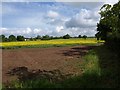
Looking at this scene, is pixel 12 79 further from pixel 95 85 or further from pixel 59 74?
pixel 95 85

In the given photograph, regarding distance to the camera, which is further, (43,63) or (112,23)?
(112,23)

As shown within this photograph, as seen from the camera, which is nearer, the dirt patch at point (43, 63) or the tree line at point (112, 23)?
the dirt patch at point (43, 63)

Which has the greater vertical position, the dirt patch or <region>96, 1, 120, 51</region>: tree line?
<region>96, 1, 120, 51</region>: tree line

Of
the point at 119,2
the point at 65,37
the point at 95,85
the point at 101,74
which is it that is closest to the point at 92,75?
the point at 101,74

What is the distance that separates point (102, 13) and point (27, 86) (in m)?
29.0

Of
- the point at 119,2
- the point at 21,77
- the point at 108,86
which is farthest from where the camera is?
the point at 119,2

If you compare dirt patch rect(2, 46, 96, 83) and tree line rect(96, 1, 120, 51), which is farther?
tree line rect(96, 1, 120, 51)

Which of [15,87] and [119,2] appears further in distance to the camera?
[119,2]

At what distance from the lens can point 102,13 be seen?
3838 cm

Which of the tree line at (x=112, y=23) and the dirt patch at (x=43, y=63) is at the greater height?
the tree line at (x=112, y=23)

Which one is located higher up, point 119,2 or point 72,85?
point 119,2

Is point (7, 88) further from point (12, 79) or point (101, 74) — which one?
point (101, 74)

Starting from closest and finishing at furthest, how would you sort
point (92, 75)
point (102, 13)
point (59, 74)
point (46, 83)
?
point (46, 83), point (92, 75), point (59, 74), point (102, 13)

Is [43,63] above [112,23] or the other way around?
the other way around
